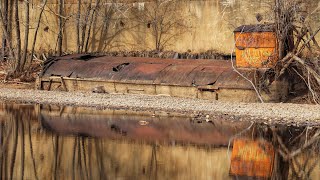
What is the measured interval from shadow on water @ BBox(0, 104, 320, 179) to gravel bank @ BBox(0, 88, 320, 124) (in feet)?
2.74

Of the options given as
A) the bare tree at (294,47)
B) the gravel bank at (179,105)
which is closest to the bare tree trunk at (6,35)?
the gravel bank at (179,105)

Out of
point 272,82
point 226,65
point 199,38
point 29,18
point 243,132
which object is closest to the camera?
point 243,132

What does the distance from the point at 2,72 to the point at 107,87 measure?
5139 millimetres

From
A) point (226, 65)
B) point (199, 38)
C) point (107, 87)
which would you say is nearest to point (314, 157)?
point (226, 65)

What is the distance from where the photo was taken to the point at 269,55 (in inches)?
750

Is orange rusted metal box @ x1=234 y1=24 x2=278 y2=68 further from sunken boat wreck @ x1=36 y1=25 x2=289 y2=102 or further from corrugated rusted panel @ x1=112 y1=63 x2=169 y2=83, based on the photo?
corrugated rusted panel @ x1=112 y1=63 x2=169 y2=83

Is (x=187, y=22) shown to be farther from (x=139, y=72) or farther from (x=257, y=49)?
(x=257, y=49)

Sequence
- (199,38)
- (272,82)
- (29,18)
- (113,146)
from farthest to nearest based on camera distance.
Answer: (29,18) < (199,38) < (272,82) < (113,146)

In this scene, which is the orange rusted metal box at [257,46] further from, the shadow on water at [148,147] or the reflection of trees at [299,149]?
the reflection of trees at [299,149]

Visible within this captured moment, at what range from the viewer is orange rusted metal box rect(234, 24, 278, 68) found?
19.0 meters

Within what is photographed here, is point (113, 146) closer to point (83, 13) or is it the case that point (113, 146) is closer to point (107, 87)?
point (107, 87)

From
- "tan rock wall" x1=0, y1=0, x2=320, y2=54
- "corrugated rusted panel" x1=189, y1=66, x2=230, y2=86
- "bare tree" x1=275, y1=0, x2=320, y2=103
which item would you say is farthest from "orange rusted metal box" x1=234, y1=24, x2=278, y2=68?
"tan rock wall" x1=0, y1=0, x2=320, y2=54

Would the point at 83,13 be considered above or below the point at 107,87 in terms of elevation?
above

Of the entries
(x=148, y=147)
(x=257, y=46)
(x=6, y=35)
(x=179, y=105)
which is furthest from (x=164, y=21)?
(x=148, y=147)
